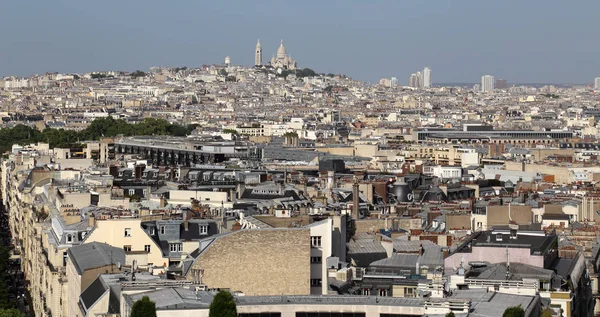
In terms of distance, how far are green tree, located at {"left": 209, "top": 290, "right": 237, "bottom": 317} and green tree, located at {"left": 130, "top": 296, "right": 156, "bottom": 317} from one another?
1.98 ft

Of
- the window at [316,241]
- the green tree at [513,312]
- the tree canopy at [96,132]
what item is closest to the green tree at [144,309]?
the green tree at [513,312]

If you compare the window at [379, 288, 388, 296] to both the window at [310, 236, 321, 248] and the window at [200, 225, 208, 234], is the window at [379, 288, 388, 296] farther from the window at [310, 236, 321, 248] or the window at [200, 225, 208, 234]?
the window at [200, 225, 208, 234]

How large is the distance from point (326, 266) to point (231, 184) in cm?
1791

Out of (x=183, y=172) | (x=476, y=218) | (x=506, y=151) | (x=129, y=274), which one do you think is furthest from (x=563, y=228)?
(x=506, y=151)

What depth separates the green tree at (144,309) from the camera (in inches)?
663

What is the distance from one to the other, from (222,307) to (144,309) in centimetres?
82

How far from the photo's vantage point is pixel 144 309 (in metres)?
16.9

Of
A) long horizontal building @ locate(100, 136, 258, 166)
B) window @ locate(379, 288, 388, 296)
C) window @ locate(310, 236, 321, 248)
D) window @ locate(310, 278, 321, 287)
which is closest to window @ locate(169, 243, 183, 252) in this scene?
window @ locate(310, 236, 321, 248)

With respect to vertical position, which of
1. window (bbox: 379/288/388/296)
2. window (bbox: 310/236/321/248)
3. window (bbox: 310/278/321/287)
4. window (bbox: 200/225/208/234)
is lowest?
window (bbox: 379/288/388/296)

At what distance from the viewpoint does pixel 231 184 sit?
133ft

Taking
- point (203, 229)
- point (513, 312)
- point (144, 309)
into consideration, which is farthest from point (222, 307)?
point (203, 229)

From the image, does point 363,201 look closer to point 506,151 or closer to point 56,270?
point 56,270

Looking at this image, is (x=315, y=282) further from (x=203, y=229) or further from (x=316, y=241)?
(x=203, y=229)

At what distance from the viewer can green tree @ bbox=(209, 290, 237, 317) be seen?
16.9 metres
